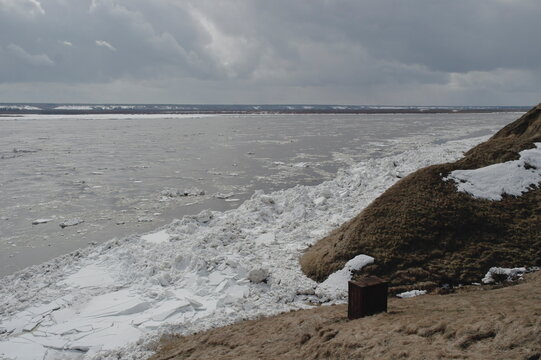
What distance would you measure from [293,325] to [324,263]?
2444 millimetres

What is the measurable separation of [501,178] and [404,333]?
6.64m

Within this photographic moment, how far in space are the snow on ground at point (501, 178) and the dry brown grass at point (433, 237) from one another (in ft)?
0.70

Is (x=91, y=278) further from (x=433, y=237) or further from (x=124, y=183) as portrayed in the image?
(x=124, y=183)

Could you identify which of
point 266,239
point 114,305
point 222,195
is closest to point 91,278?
point 114,305

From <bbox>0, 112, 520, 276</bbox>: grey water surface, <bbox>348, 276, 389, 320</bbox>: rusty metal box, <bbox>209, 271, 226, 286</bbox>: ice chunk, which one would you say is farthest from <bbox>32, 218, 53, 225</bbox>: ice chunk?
<bbox>348, 276, 389, 320</bbox>: rusty metal box

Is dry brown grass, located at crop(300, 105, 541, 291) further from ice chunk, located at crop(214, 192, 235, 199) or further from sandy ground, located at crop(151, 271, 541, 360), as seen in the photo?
ice chunk, located at crop(214, 192, 235, 199)

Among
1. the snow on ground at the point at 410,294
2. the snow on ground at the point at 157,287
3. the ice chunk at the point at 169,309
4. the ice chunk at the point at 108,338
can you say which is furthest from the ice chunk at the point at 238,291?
the snow on ground at the point at 410,294

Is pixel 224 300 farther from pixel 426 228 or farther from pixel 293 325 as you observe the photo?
pixel 426 228

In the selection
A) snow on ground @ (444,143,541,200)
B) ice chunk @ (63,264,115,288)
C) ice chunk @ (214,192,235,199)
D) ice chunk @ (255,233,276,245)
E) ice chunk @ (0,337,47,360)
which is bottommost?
ice chunk @ (0,337,47,360)

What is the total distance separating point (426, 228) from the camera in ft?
26.0

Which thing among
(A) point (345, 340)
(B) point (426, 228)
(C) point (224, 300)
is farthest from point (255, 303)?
(B) point (426, 228)

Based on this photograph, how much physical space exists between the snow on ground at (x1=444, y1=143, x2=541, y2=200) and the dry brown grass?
8.4 inches

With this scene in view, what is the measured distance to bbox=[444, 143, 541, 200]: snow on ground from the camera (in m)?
8.95

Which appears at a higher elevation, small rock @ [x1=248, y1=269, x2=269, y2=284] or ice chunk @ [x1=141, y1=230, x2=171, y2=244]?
small rock @ [x1=248, y1=269, x2=269, y2=284]
